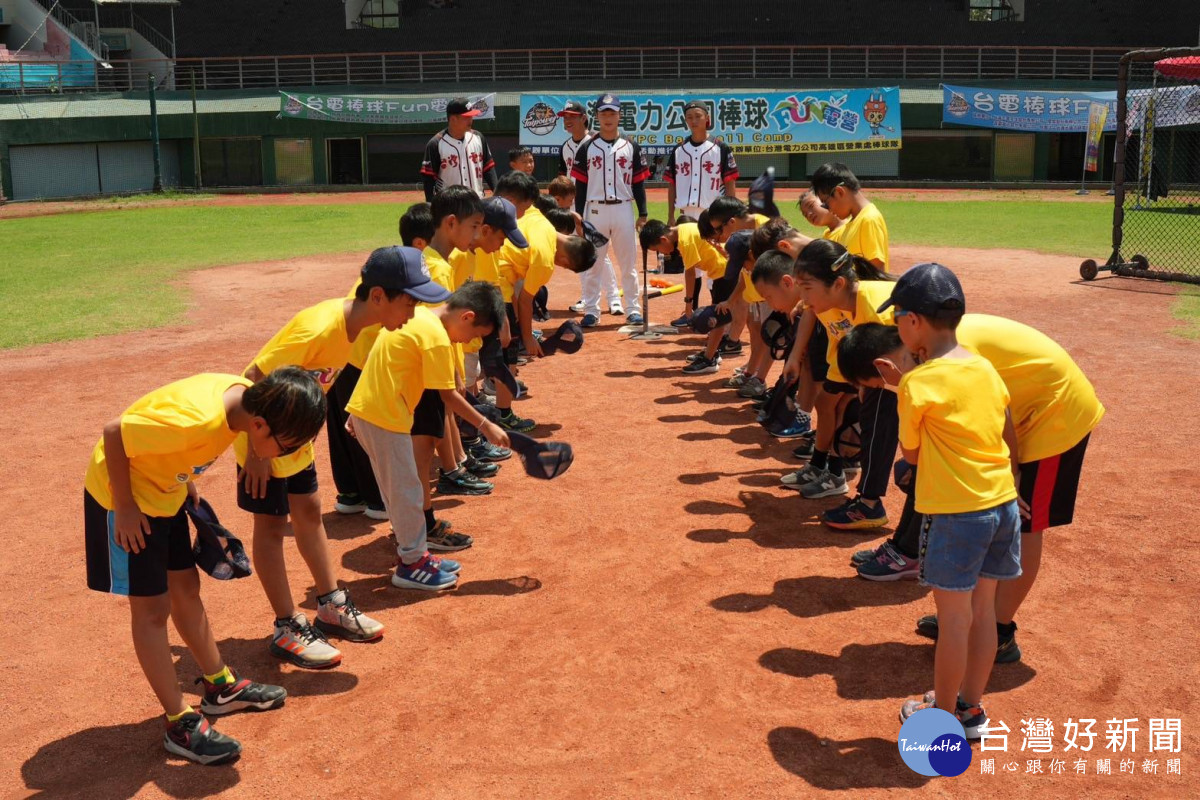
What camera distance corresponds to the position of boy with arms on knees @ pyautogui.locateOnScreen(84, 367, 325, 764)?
394 cm

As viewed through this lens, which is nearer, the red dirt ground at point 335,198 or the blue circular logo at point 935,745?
the blue circular logo at point 935,745

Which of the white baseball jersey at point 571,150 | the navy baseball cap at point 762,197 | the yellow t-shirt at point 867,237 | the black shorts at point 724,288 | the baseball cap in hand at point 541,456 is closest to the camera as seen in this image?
the baseball cap in hand at point 541,456

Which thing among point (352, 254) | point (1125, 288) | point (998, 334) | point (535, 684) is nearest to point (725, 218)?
point (998, 334)

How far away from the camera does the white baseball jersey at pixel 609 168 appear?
498 inches

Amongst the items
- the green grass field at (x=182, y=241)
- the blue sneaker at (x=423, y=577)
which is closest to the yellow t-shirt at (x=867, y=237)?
the blue sneaker at (x=423, y=577)

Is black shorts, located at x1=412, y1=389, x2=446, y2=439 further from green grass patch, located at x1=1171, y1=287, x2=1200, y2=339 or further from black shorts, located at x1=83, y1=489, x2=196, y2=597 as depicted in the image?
green grass patch, located at x1=1171, y1=287, x2=1200, y2=339

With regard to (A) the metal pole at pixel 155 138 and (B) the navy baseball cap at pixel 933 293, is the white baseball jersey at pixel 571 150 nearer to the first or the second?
(B) the navy baseball cap at pixel 933 293

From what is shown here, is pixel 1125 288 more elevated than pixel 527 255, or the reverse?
pixel 527 255

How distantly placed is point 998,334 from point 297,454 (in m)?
3.02

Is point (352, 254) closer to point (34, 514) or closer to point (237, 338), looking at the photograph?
point (237, 338)

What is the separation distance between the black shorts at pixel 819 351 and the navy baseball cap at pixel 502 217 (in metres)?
2.17

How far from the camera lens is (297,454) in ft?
15.8

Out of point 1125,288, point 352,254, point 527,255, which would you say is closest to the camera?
point 527,255

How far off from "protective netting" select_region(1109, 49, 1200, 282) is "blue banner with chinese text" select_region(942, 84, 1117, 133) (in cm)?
170
